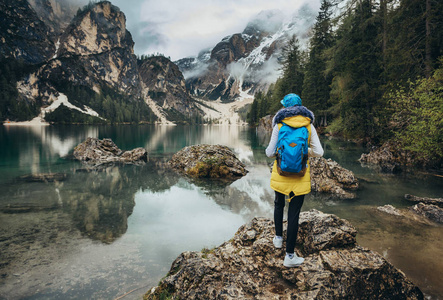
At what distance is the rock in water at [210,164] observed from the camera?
1661cm

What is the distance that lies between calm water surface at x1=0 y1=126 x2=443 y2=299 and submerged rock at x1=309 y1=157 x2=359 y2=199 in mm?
771

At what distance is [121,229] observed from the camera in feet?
27.2

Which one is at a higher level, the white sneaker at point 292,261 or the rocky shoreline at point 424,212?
the white sneaker at point 292,261

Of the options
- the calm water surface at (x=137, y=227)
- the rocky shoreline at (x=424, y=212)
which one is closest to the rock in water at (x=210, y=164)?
the calm water surface at (x=137, y=227)

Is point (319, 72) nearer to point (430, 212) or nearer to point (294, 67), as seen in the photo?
point (294, 67)

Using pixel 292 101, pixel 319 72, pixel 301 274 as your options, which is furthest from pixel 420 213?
pixel 319 72

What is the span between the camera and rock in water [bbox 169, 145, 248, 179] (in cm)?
1661

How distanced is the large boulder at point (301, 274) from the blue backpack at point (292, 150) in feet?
5.57

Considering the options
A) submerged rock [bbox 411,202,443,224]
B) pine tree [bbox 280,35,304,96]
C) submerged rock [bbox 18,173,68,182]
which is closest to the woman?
submerged rock [bbox 411,202,443,224]

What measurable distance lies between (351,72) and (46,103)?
733ft

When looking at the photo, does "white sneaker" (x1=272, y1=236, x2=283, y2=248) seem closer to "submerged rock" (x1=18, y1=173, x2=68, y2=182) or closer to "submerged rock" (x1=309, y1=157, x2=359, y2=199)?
"submerged rock" (x1=309, y1=157, x2=359, y2=199)

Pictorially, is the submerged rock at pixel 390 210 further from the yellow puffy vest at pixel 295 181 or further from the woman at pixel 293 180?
the yellow puffy vest at pixel 295 181

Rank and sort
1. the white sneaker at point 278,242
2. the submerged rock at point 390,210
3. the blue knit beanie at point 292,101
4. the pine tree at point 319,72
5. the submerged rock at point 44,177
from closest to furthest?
1. the blue knit beanie at point 292,101
2. the white sneaker at point 278,242
3. the submerged rock at point 390,210
4. the submerged rock at point 44,177
5. the pine tree at point 319,72

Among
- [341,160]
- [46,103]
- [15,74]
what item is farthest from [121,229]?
[15,74]
